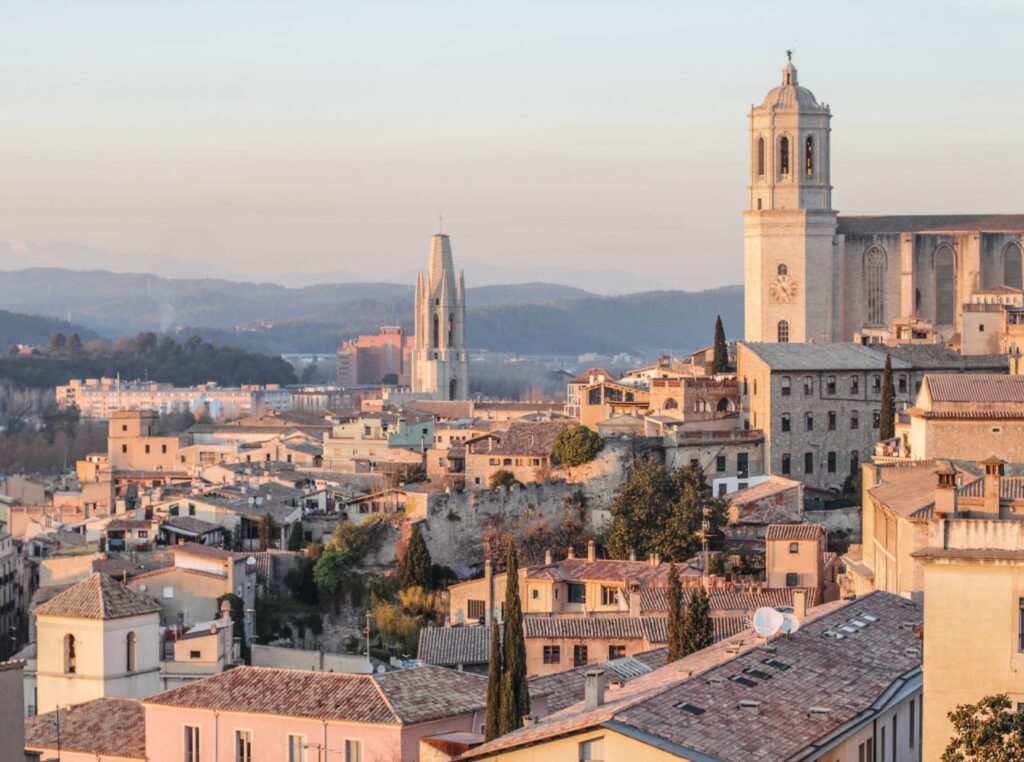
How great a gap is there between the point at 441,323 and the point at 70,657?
94383 millimetres

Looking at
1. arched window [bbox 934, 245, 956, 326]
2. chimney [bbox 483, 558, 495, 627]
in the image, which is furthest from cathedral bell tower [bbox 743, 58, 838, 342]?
chimney [bbox 483, 558, 495, 627]

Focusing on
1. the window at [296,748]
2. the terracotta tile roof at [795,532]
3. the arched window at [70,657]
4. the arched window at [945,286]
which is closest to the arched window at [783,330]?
the arched window at [945,286]

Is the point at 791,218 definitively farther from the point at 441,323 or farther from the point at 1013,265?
the point at 441,323

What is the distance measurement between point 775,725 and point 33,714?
56.1 ft

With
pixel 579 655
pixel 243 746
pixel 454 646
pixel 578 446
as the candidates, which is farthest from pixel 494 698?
pixel 578 446

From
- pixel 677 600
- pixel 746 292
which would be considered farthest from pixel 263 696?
pixel 746 292

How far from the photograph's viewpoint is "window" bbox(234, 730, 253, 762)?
1113 inches

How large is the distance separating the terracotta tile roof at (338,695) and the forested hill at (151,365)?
13601cm

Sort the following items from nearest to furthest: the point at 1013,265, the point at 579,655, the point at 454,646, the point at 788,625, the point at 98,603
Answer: the point at 788,625
the point at 98,603
the point at 579,655
the point at 454,646
the point at 1013,265

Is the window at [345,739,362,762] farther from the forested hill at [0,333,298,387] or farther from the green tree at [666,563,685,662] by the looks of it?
the forested hill at [0,333,298,387]

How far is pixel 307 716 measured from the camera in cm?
2783

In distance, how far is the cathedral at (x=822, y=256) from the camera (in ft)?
224

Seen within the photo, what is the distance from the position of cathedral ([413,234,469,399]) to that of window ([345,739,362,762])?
101791mm

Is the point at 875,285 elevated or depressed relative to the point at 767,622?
elevated
